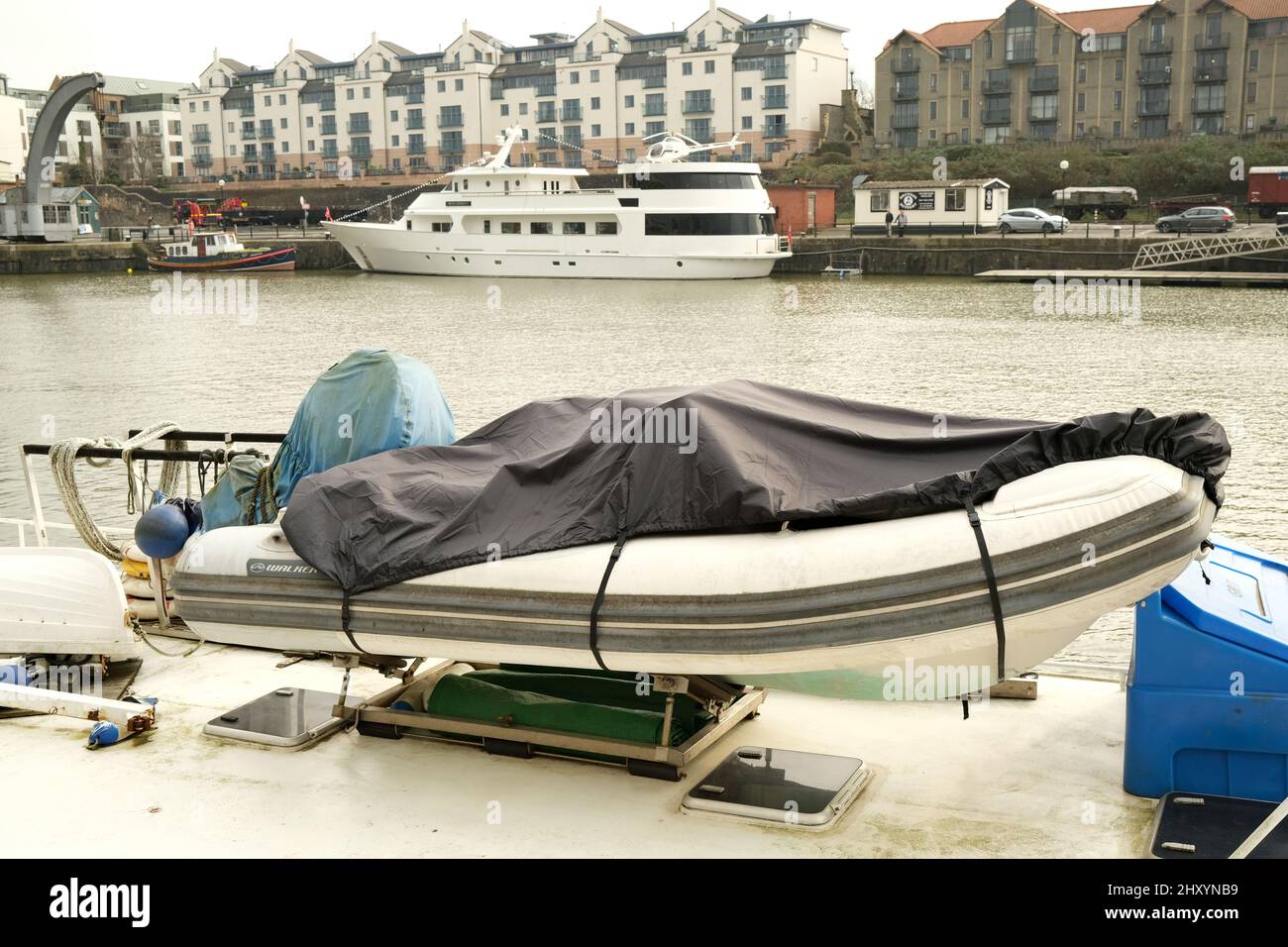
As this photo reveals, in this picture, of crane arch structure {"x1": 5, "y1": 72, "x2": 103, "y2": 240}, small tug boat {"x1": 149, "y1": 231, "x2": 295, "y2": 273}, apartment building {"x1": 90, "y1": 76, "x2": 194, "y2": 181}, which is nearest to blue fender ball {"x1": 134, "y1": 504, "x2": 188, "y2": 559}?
small tug boat {"x1": 149, "y1": 231, "x2": 295, "y2": 273}

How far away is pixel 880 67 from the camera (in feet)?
234

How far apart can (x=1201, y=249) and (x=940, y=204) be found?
11.0 metres

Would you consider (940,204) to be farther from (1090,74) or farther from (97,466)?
(97,466)


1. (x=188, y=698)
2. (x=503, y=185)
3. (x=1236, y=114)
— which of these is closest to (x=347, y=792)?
(x=188, y=698)

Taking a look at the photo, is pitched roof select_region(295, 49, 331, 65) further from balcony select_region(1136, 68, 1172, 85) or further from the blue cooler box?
the blue cooler box

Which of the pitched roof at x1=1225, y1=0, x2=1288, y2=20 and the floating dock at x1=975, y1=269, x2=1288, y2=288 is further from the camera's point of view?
the pitched roof at x1=1225, y1=0, x2=1288, y2=20

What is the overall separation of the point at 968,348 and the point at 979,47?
49673 mm

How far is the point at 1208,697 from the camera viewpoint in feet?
13.5

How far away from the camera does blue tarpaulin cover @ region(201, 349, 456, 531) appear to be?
5.39 m

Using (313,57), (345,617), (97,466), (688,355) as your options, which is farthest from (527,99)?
(345,617)

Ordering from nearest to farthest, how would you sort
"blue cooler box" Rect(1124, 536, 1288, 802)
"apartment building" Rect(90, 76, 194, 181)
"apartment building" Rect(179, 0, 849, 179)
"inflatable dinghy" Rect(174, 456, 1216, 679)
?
"inflatable dinghy" Rect(174, 456, 1216, 679)
"blue cooler box" Rect(1124, 536, 1288, 802)
"apartment building" Rect(179, 0, 849, 179)
"apartment building" Rect(90, 76, 194, 181)

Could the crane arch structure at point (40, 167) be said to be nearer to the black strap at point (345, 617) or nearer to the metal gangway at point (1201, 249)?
the metal gangway at point (1201, 249)

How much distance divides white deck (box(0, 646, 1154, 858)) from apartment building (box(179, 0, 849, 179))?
65938mm

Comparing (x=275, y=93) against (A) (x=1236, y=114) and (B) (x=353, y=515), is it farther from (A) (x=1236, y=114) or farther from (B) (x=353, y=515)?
(B) (x=353, y=515)
